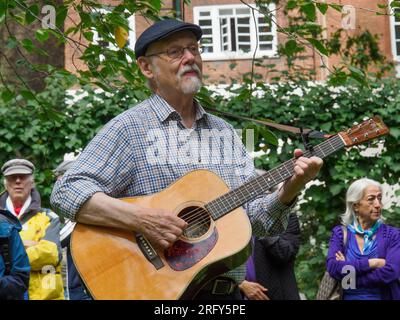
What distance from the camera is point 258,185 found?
4.93 meters

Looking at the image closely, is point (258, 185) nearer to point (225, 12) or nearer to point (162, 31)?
point (162, 31)

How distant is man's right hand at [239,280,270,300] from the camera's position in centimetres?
762

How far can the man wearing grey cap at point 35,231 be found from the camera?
7613mm

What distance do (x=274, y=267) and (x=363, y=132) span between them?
297cm

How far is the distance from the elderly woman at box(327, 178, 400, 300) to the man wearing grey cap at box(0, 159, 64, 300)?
2.07 m

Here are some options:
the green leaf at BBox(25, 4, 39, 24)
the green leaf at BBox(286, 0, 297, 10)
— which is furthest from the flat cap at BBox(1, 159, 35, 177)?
the green leaf at BBox(286, 0, 297, 10)

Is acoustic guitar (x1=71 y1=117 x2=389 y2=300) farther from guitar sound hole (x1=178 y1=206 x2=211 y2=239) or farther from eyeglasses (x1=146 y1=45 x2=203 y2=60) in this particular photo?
eyeglasses (x1=146 y1=45 x2=203 y2=60)

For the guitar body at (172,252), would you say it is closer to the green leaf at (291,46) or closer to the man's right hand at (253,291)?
the green leaf at (291,46)

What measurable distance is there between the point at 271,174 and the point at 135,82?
236 centimetres

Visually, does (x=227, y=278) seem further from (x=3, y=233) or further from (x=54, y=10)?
(x=54, y=10)

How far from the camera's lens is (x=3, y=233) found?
20.7 ft

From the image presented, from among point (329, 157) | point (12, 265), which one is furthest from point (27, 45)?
point (329, 157)
